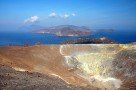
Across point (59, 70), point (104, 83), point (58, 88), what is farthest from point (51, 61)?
point (58, 88)

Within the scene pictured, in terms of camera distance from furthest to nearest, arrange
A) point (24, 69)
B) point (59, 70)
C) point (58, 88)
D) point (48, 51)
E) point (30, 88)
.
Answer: point (48, 51), point (59, 70), point (24, 69), point (58, 88), point (30, 88)

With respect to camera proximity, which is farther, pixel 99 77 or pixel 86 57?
pixel 86 57

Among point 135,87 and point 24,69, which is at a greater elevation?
point 24,69

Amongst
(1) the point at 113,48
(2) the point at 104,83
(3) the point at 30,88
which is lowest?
(2) the point at 104,83

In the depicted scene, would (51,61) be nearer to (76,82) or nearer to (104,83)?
(76,82)

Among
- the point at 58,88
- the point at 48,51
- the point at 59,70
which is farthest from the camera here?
the point at 48,51

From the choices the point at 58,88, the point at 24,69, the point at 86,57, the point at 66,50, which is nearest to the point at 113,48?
the point at 86,57

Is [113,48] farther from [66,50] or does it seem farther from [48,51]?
[48,51]
